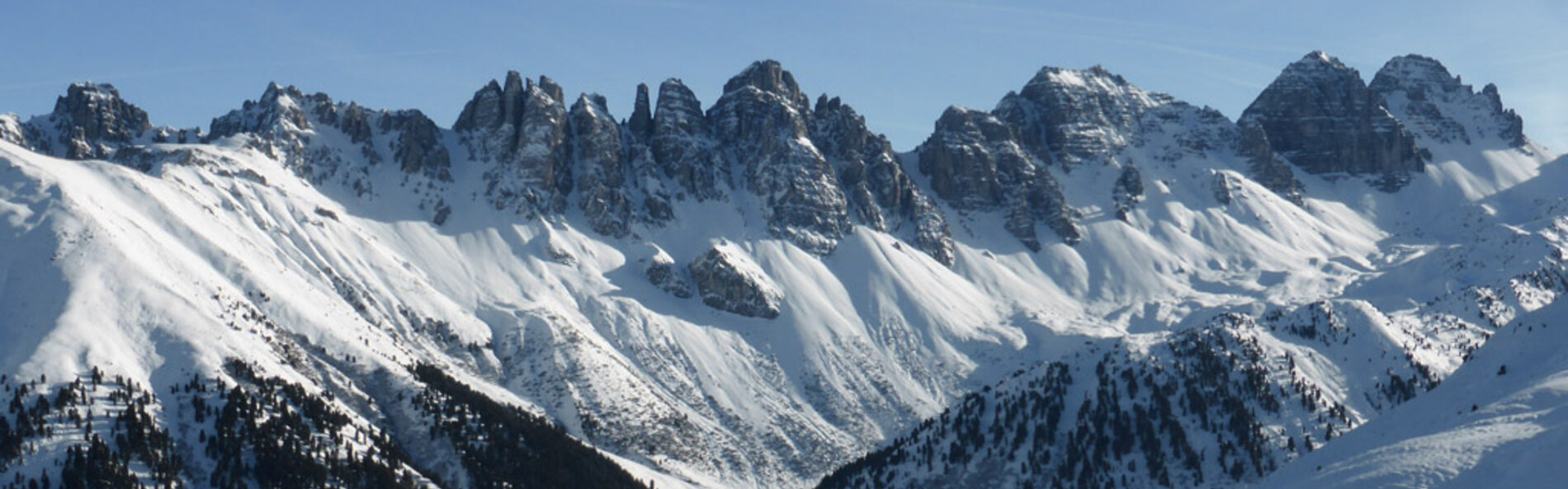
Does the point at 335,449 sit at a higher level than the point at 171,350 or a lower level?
lower

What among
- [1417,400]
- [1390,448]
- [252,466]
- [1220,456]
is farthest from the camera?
[1220,456]

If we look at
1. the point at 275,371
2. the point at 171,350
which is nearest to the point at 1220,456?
the point at 275,371

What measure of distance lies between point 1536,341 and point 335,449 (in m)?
139

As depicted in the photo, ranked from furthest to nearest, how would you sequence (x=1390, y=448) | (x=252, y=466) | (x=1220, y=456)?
(x=1220, y=456)
(x=252, y=466)
(x=1390, y=448)

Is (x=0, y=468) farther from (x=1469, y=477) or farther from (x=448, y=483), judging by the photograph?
(x=1469, y=477)

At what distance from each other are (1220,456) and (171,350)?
147 meters

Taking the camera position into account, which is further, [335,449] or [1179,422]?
[1179,422]

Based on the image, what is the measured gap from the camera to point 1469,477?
73750mm

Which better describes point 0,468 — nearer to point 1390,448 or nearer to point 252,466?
point 252,466

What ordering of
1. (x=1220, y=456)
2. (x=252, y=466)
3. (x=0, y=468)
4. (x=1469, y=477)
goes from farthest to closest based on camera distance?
(x=1220, y=456), (x=252, y=466), (x=0, y=468), (x=1469, y=477)

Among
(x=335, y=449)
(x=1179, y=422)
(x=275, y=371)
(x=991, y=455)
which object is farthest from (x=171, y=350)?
(x=1179, y=422)

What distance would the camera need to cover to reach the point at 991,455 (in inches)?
7776

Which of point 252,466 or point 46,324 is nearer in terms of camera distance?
point 252,466

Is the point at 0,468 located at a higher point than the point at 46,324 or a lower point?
lower
